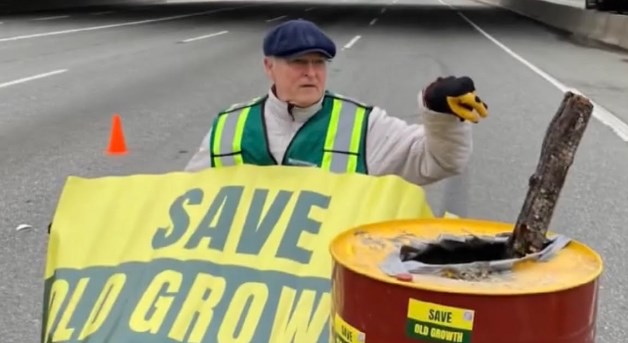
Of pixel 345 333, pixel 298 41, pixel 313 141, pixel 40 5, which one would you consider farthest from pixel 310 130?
pixel 40 5

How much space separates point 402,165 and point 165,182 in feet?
2.43

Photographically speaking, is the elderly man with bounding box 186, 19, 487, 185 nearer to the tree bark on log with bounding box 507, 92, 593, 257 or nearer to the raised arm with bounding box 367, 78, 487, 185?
the raised arm with bounding box 367, 78, 487, 185

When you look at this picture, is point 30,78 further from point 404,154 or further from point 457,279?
point 457,279

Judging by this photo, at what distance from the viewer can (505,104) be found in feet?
37.0

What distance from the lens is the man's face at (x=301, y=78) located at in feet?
10.1

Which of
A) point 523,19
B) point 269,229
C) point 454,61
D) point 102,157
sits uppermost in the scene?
point 269,229

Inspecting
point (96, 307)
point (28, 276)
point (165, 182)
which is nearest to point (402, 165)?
point (165, 182)

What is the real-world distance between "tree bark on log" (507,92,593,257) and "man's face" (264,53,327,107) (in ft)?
3.87

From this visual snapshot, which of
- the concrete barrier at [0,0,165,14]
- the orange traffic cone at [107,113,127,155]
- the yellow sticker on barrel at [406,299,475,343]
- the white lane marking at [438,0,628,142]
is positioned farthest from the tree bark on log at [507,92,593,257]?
the concrete barrier at [0,0,165,14]

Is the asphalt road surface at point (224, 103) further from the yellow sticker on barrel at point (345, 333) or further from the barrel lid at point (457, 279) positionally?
the yellow sticker on barrel at point (345, 333)

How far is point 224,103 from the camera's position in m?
10.8

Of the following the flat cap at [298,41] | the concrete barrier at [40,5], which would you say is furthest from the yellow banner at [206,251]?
the concrete barrier at [40,5]

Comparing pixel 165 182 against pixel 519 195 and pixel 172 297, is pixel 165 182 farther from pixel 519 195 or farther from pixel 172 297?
pixel 519 195

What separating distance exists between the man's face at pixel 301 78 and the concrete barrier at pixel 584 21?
58.9 feet
